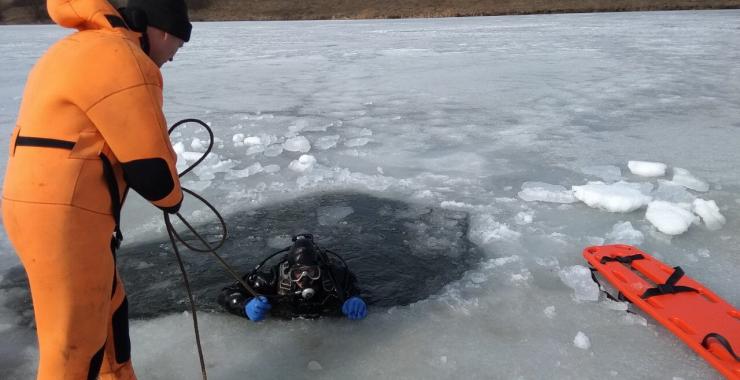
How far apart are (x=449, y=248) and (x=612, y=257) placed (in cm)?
89

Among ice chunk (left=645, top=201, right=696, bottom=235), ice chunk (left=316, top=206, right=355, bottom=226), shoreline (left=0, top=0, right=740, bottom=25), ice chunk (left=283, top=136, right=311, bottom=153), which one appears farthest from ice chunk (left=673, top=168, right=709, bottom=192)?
shoreline (left=0, top=0, right=740, bottom=25)

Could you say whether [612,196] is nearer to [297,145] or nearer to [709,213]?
[709,213]

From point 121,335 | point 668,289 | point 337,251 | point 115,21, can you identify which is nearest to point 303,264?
point 337,251

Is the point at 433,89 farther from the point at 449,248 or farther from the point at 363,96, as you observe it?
the point at 449,248

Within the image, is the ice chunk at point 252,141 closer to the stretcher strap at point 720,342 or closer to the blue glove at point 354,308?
the blue glove at point 354,308

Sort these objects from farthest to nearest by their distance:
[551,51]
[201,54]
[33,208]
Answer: [201,54] → [551,51] → [33,208]

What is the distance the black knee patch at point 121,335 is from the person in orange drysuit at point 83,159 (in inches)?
7.9

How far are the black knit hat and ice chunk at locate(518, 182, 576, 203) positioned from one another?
2826 mm

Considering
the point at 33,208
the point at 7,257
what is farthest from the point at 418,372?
the point at 7,257

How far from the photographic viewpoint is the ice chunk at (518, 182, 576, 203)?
3.79 m

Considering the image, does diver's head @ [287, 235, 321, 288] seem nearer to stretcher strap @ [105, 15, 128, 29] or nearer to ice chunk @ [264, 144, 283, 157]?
stretcher strap @ [105, 15, 128, 29]

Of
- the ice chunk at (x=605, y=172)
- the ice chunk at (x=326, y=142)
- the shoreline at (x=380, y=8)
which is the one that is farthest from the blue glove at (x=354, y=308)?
the shoreline at (x=380, y=8)

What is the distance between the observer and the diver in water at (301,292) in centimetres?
250

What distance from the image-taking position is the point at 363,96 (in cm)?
756
